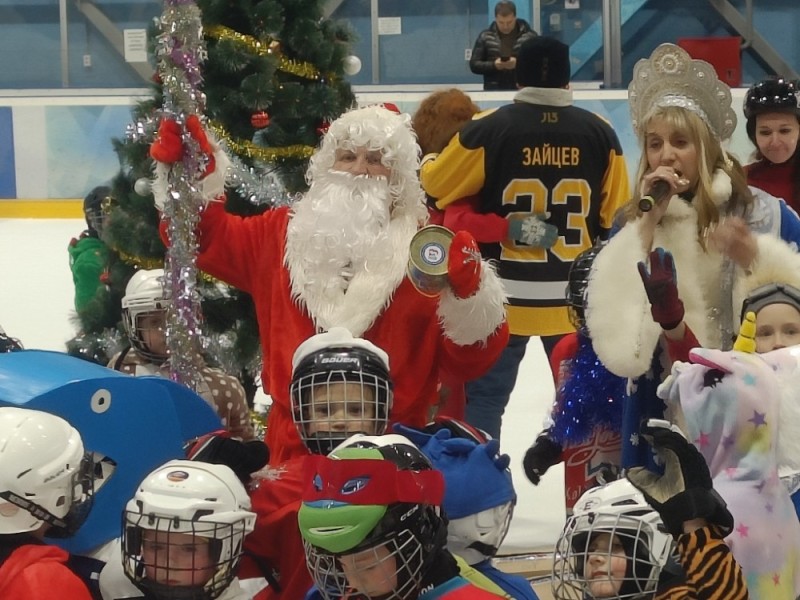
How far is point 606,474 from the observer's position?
2.96m

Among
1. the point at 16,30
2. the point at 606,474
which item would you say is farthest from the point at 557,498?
the point at 16,30

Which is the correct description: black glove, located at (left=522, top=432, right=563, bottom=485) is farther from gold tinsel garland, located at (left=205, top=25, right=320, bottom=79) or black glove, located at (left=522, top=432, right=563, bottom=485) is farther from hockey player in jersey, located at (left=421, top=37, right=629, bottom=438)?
gold tinsel garland, located at (left=205, top=25, right=320, bottom=79)

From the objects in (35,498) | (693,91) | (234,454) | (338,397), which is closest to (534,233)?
(693,91)

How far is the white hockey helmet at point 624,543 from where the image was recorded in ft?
5.98

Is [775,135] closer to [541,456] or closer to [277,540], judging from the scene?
[541,456]

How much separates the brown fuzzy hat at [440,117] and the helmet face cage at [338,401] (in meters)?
2.22

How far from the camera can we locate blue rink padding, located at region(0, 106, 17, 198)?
976 cm

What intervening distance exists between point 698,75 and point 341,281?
0.94 metres

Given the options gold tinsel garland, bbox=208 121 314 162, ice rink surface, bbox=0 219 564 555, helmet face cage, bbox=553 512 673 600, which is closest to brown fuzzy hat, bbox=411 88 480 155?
gold tinsel garland, bbox=208 121 314 162

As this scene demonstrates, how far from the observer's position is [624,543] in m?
1.83

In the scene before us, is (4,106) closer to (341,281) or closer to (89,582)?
(341,281)

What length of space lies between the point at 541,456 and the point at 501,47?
23.2 ft

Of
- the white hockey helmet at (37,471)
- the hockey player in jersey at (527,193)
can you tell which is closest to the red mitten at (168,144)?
the white hockey helmet at (37,471)

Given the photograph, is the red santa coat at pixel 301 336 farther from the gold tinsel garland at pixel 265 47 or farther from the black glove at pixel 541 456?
the gold tinsel garland at pixel 265 47
